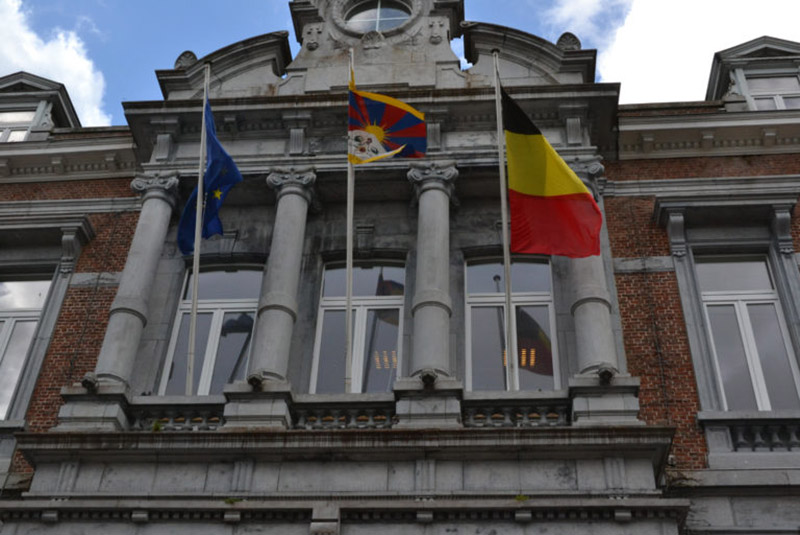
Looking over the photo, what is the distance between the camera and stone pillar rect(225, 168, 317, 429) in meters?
11.3

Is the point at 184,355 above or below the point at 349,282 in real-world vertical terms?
below

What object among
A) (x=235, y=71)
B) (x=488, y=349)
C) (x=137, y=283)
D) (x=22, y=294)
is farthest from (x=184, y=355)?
(x=235, y=71)

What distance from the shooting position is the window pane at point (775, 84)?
55.5 ft

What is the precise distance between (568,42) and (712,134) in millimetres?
3003

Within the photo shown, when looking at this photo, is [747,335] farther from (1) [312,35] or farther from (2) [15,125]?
(2) [15,125]

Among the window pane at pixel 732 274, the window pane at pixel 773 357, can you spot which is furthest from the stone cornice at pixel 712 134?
the window pane at pixel 773 357

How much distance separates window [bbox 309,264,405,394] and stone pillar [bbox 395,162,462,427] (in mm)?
723

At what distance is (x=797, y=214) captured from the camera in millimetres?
14367

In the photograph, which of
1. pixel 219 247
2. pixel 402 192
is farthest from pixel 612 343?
pixel 219 247

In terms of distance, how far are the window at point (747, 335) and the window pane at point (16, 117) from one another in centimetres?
1324

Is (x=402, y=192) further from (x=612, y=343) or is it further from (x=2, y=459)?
(x=2, y=459)

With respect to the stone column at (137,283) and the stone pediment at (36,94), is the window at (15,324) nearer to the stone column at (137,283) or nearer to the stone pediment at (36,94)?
the stone column at (137,283)

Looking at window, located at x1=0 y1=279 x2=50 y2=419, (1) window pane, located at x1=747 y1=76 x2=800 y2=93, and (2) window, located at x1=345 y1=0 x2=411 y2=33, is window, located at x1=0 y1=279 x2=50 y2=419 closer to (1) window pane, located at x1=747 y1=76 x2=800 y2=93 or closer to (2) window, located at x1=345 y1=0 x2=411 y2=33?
(2) window, located at x1=345 y1=0 x2=411 y2=33

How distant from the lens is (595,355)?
11.7m
